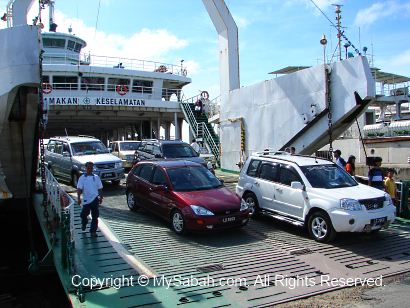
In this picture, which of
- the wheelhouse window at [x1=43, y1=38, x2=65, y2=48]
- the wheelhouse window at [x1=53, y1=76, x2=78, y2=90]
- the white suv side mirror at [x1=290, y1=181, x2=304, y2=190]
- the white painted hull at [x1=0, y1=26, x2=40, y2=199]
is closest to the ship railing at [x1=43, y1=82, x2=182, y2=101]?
the wheelhouse window at [x1=53, y1=76, x2=78, y2=90]

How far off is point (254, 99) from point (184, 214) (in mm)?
8861

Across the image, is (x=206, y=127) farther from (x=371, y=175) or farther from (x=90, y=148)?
(x=371, y=175)

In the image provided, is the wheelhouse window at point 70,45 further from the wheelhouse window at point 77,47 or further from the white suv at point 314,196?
the white suv at point 314,196

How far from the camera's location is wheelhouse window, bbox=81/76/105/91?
83.3ft

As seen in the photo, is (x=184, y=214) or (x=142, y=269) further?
(x=184, y=214)

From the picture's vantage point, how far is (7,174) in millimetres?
11070

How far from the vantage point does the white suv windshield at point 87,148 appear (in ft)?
48.3

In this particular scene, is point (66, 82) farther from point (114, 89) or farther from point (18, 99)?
point (18, 99)

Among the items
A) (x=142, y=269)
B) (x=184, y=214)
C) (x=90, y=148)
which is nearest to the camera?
(x=142, y=269)

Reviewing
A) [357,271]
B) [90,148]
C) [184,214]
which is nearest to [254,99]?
[90,148]

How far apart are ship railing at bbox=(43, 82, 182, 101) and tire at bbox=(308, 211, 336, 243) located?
762 inches

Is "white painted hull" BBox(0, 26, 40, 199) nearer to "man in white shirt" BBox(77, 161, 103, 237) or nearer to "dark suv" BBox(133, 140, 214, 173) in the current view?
"man in white shirt" BBox(77, 161, 103, 237)

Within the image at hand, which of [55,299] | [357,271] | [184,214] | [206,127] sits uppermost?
[206,127]

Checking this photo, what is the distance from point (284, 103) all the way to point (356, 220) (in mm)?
7551
